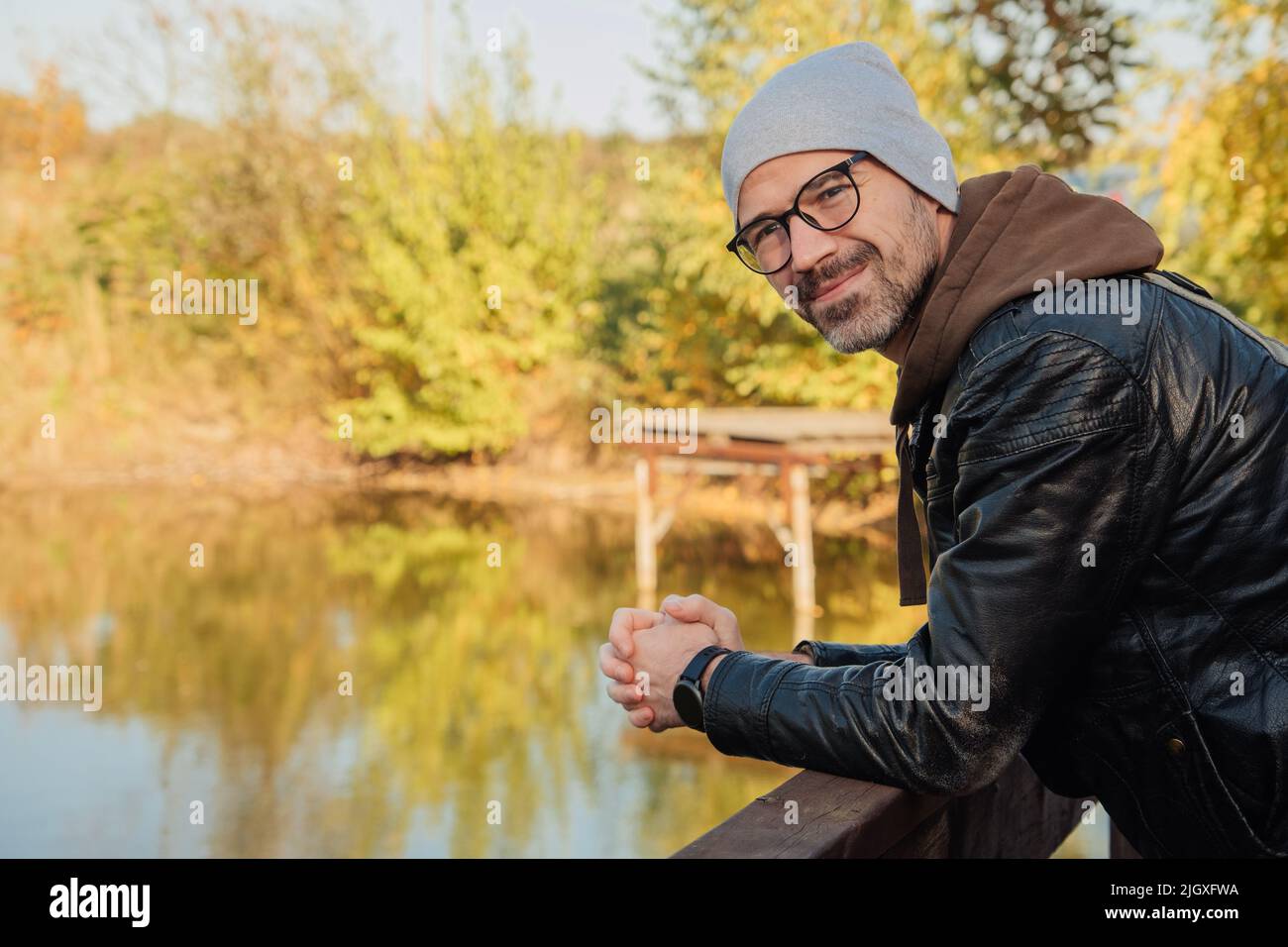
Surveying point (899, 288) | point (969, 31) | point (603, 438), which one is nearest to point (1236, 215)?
point (969, 31)

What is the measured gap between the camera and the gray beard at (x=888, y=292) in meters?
1.48

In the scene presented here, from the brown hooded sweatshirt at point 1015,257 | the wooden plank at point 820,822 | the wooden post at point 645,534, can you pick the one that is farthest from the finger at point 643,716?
the wooden post at point 645,534

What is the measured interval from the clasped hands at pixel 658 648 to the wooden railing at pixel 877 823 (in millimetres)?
196

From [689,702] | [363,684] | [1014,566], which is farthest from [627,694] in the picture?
[363,684]

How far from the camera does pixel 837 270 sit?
4.92 feet

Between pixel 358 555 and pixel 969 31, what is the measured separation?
8.05 metres

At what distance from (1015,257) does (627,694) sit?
26.0 inches

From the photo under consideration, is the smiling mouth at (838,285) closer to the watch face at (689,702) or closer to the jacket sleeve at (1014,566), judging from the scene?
the jacket sleeve at (1014,566)

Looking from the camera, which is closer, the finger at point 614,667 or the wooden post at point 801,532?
the finger at point 614,667

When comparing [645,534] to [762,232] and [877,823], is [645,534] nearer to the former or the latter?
[762,232]

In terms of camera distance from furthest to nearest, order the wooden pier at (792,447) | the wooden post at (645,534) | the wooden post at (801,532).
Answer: the wooden post at (645,534)
the wooden post at (801,532)
the wooden pier at (792,447)

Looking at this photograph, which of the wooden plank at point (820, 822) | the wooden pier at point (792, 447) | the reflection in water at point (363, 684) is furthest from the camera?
the wooden pier at point (792, 447)

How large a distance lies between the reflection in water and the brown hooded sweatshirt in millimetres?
4692

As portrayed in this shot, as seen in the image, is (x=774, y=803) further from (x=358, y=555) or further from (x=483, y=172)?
(x=483, y=172)
